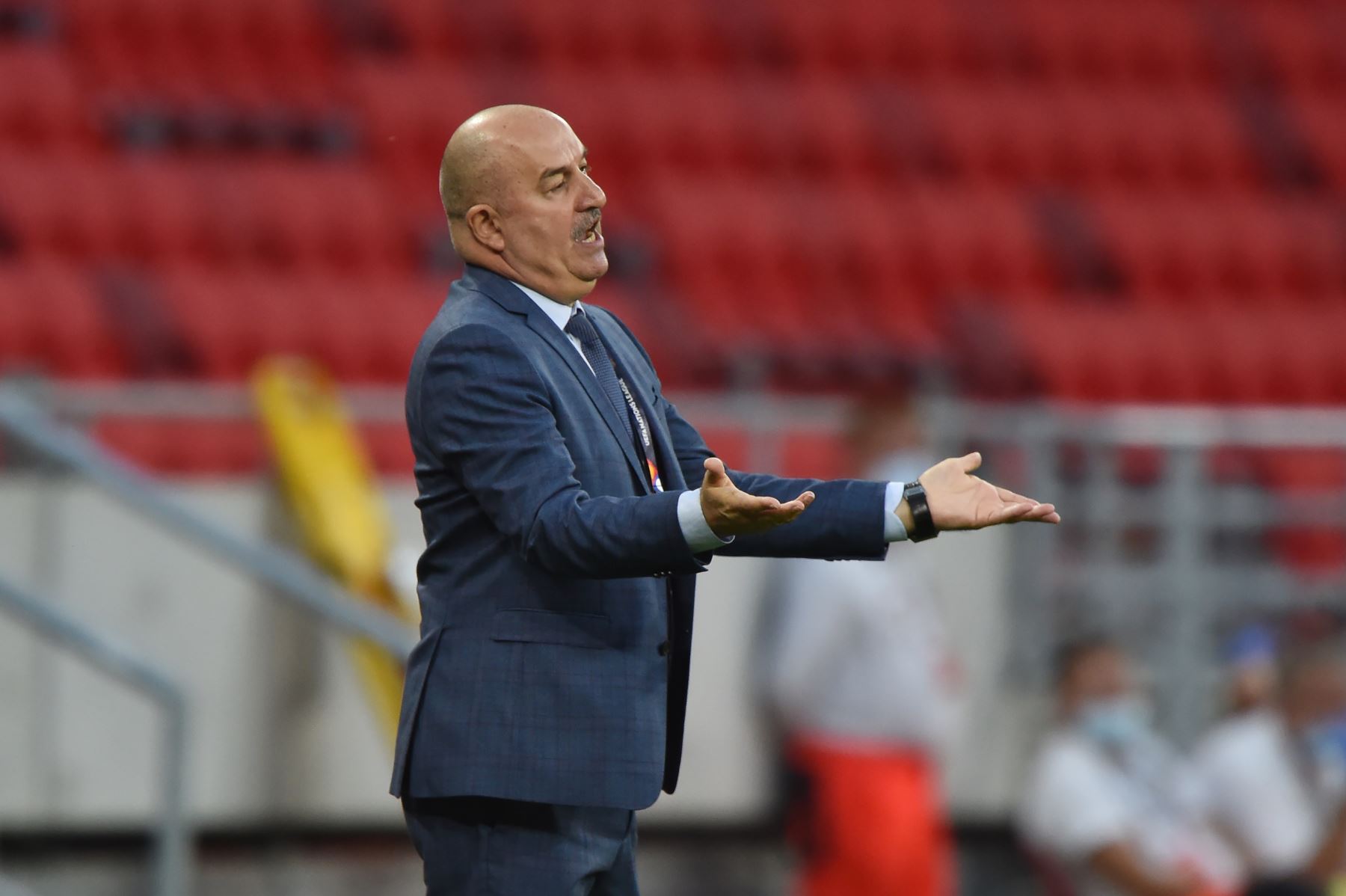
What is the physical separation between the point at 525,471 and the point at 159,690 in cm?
235

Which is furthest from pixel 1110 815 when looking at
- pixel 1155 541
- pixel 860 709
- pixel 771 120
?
pixel 771 120

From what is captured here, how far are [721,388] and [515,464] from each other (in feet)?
20.2

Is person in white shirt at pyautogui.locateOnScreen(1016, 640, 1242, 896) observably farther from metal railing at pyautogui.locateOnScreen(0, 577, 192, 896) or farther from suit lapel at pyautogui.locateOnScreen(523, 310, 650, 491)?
suit lapel at pyautogui.locateOnScreen(523, 310, 650, 491)

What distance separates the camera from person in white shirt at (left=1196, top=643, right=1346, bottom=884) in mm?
5863

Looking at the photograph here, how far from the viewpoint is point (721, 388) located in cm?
862

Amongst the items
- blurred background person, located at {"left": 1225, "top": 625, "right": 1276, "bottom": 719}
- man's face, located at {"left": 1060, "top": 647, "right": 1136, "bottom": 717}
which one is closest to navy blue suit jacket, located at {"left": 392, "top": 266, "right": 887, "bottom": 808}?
man's face, located at {"left": 1060, "top": 647, "right": 1136, "bottom": 717}

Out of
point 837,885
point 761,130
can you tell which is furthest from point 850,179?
point 837,885

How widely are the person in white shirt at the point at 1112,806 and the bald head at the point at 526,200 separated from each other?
11.1 ft

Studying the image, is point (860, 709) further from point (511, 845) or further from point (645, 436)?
point (511, 845)

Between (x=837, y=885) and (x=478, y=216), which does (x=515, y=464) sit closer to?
(x=478, y=216)

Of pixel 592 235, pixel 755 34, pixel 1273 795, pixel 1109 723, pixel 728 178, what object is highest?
pixel 755 34

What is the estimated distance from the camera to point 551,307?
8.68 feet

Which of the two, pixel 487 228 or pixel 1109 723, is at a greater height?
pixel 487 228

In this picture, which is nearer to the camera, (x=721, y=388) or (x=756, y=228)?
(x=721, y=388)
